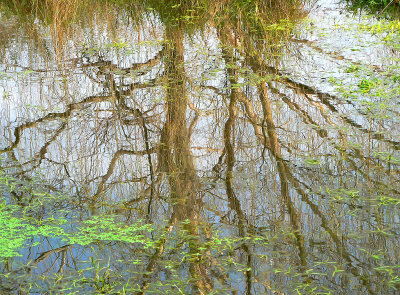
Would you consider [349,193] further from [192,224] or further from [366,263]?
[192,224]

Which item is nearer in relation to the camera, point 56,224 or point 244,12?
point 56,224

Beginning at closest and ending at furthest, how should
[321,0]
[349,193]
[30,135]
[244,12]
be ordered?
1. [349,193]
2. [30,135]
3. [244,12]
4. [321,0]

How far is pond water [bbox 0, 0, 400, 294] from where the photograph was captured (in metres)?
2.00

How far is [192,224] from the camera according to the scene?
7.75 ft

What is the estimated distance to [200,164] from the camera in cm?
308

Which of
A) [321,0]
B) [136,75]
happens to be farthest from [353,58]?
[321,0]

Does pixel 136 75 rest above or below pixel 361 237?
above

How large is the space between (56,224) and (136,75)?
271 cm

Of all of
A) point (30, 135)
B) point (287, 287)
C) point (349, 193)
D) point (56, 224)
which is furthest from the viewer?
point (30, 135)

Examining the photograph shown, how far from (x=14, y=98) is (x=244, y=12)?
4.20 metres

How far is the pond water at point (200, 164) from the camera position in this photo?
1997 mm

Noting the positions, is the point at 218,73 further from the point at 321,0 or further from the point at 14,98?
the point at 321,0

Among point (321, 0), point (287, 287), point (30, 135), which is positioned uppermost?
point (321, 0)

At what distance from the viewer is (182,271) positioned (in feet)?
6.51
